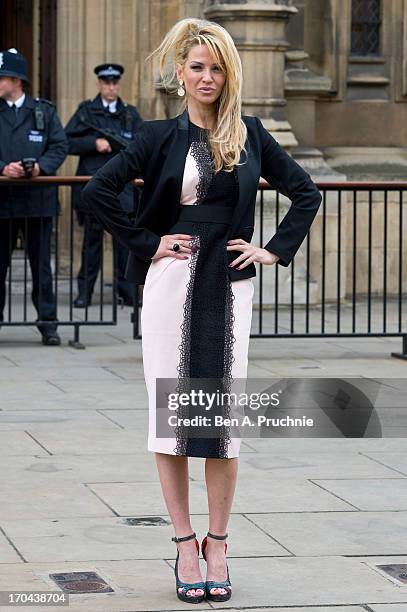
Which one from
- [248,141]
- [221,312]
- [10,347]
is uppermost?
[248,141]

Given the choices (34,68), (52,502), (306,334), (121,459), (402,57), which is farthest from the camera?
(34,68)

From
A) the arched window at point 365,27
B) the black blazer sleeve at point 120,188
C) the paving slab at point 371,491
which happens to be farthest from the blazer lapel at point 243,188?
the arched window at point 365,27

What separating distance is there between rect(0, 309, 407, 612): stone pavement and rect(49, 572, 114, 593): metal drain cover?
3 centimetres

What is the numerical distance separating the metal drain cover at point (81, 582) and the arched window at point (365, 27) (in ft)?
35.0

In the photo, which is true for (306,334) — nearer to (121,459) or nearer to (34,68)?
(121,459)

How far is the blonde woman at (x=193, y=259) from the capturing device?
5.32 meters

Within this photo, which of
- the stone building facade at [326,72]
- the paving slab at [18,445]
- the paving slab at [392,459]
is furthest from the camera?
the stone building facade at [326,72]

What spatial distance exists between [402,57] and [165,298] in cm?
1065

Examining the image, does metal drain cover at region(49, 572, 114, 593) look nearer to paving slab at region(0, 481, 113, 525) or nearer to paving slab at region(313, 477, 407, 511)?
paving slab at region(0, 481, 113, 525)

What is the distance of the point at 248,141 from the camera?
5.44m

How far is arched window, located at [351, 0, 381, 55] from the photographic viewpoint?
15.5m

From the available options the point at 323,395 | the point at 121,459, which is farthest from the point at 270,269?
the point at 121,459

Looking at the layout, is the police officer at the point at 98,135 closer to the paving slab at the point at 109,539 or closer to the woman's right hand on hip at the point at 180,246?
the paving slab at the point at 109,539

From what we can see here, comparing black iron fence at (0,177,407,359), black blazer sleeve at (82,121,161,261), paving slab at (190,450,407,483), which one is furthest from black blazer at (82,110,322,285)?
black iron fence at (0,177,407,359)
